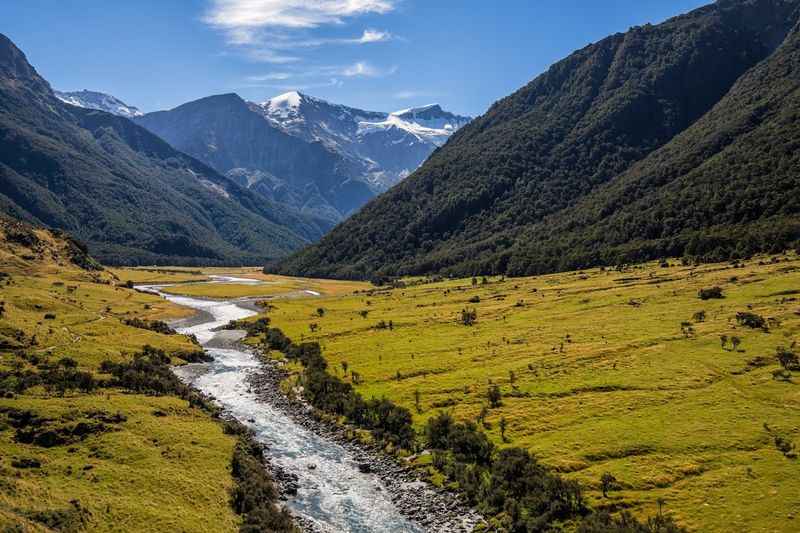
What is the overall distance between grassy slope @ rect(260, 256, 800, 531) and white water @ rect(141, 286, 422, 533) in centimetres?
1429

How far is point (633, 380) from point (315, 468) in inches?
1647

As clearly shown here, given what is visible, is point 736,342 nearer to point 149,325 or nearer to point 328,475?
point 328,475

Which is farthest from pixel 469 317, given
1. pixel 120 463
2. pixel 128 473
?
pixel 128 473

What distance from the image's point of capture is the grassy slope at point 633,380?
4800 cm

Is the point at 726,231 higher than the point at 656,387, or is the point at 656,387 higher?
the point at 726,231

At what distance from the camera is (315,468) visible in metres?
61.9

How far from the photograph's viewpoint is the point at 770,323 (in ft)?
285

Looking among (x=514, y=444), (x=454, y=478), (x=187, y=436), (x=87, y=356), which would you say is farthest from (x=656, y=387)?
(x=87, y=356)

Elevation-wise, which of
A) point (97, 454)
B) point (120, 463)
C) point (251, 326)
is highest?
point (251, 326)

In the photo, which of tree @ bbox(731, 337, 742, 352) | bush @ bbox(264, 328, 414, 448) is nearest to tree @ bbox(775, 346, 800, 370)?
tree @ bbox(731, 337, 742, 352)

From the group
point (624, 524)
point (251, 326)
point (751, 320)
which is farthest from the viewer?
point (251, 326)

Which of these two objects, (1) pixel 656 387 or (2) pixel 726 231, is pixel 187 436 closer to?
(1) pixel 656 387

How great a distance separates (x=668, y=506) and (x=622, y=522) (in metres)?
5.24

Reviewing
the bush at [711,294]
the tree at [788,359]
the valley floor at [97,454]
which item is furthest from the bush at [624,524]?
the bush at [711,294]
